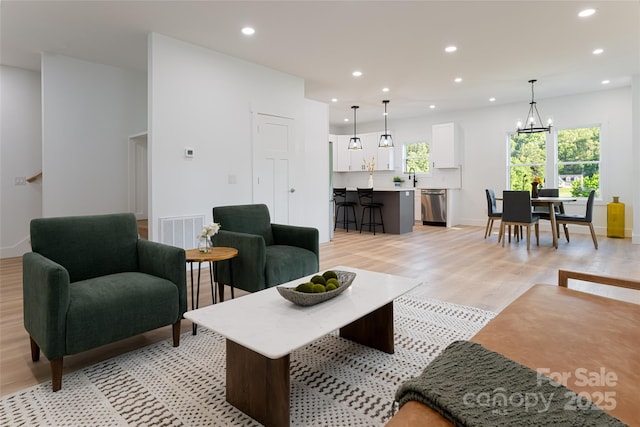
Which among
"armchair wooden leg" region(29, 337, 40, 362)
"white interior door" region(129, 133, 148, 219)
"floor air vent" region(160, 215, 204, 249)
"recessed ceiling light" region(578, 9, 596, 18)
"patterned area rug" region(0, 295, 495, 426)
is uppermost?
"recessed ceiling light" region(578, 9, 596, 18)

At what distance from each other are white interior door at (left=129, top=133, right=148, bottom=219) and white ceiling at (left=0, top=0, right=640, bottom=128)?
1183 mm

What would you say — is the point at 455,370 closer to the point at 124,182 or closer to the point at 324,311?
the point at 324,311

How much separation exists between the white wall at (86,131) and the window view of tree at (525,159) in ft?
25.7

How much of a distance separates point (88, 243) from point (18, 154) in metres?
4.26

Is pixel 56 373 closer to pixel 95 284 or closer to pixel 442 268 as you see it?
pixel 95 284

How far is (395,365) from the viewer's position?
210cm

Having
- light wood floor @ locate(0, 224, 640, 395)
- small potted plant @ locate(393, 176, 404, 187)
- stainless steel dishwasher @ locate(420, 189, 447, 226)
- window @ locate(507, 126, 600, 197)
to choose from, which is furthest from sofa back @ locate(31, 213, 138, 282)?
small potted plant @ locate(393, 176, 404, 187)

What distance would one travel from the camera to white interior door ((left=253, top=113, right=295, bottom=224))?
17.3 ft

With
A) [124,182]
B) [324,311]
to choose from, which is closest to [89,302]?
[324,311]

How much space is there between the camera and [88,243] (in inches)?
95.6

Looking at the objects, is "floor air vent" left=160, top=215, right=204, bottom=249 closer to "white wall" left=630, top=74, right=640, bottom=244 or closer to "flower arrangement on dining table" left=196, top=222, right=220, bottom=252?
"flower arrangement on dining table" left=196, top=222, right=220, bottom=252

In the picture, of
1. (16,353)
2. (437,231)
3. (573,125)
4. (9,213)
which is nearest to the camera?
(16,353)

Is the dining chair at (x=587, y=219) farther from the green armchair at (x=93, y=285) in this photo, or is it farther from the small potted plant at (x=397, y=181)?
the green armchair at (x=93, y=285)

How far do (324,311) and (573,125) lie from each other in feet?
26.4
